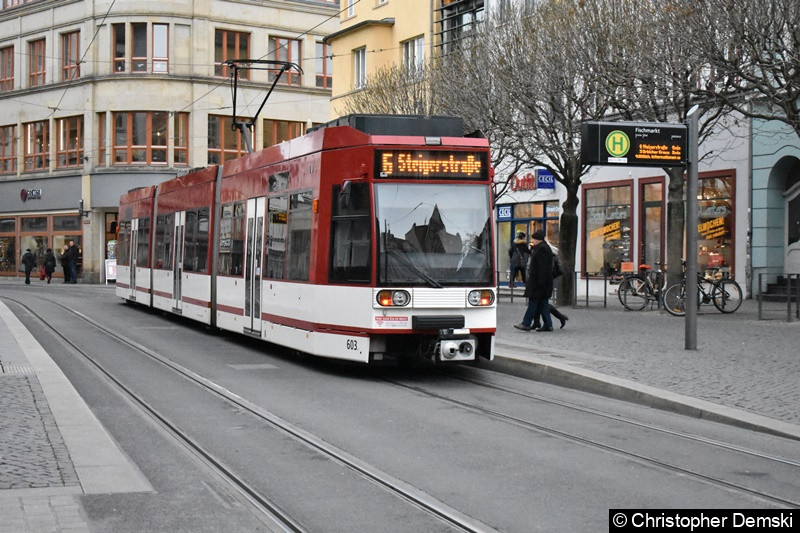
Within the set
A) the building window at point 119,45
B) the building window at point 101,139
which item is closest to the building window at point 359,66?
the building window at point 119,45

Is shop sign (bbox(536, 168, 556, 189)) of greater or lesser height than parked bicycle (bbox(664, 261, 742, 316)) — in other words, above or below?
above

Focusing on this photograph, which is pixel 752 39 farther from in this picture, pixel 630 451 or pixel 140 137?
pixel 140 137

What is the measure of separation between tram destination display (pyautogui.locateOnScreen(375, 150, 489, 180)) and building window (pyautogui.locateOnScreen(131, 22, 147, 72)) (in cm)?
4122

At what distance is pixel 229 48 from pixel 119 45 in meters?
5.27

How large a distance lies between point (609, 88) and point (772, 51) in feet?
15.4

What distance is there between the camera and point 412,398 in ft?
37.9

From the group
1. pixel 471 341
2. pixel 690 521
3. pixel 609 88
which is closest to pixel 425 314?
pixel 471 341

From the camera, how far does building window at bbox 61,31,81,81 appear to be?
5328cm

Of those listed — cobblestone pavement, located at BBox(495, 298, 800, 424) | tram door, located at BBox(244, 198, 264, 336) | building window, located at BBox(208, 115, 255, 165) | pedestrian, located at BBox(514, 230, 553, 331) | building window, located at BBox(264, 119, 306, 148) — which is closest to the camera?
cobblestone pavement, located at BBox(495, 298, 800, 424)

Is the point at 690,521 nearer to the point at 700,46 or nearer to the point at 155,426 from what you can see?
the point at 155,426

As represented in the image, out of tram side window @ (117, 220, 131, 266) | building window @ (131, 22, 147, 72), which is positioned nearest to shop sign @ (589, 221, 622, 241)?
tram side window @ (117, 220, 131, 266)

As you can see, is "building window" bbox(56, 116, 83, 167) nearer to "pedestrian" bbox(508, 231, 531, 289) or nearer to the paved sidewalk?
"pedestrian" bbox(508, 231, 531, 289)

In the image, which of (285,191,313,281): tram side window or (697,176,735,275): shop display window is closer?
(285,191,313,281): tram side window

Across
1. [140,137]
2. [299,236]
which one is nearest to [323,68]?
[140,137]
